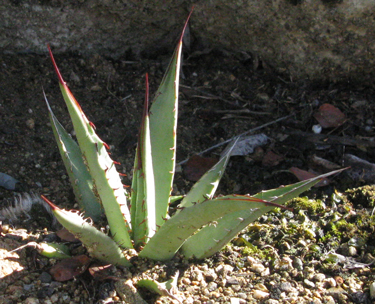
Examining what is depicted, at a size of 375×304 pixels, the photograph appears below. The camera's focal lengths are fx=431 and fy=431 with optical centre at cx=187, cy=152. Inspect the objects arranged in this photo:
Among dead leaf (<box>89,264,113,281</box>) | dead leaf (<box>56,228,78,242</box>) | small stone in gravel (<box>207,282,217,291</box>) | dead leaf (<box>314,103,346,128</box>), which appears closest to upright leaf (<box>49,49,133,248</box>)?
dead leaf (<box>89,264,113,281</box>)

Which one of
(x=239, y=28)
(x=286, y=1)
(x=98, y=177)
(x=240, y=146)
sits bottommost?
(x=240, y=146)

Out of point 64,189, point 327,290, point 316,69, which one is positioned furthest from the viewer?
point 316,69

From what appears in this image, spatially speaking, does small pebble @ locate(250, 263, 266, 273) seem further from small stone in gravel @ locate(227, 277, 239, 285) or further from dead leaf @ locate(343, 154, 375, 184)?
dead leaf @ locate(343, 154, 375, 184)

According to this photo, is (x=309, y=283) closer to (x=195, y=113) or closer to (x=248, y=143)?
(x=248, y=143)

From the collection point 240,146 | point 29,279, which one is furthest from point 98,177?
point 240,146

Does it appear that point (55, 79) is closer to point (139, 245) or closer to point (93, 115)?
point (93, 115)

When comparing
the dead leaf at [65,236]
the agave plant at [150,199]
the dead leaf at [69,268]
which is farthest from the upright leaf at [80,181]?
the dead leaf at [69,268]
